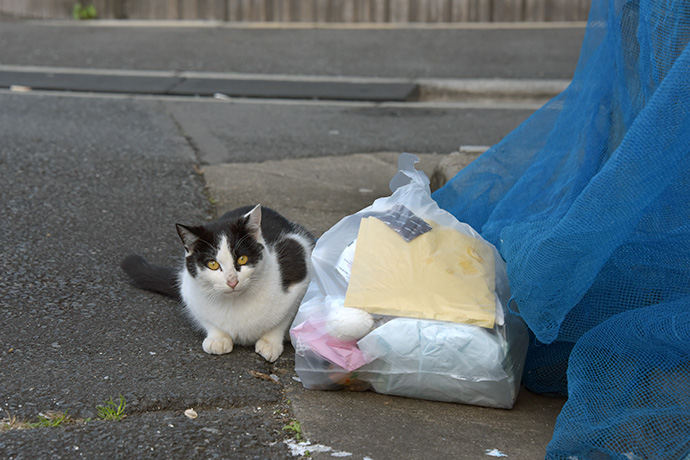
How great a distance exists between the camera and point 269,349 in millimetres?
2617

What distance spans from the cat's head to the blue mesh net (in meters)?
0.84

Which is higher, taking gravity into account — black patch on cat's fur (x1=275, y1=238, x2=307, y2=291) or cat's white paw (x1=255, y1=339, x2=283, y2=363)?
black patch on cat's fur (x1=275, y1=238, x2=307, y2=291)

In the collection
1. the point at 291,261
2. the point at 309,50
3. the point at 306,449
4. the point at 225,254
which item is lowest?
the point at 306,449

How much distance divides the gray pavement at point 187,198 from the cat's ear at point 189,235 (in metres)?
0.36

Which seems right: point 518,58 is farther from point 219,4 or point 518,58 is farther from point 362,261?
point 362,261

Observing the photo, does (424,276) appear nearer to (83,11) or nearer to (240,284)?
(240,284)

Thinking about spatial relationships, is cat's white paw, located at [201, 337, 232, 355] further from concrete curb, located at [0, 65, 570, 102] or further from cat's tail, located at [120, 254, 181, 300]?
concrete curb, located at [0, 65, 570, 102]

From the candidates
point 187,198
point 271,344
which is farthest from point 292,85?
point 271,344

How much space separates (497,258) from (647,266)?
0.53 m

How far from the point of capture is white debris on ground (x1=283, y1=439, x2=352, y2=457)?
6.65ft

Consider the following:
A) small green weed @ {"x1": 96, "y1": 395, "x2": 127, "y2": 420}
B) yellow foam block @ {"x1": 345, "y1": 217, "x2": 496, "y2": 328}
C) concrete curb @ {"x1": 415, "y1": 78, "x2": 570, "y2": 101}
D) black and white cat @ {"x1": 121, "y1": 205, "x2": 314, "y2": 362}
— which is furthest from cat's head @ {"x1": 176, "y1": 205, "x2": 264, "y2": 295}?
concrete curb @ {"x1": 415, "y1": 78, "x2": 570, "y2": 101}

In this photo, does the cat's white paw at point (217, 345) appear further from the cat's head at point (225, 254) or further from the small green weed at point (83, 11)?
the small green weed at point (83, 11)

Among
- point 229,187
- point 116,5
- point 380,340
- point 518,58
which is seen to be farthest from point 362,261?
point 116,5

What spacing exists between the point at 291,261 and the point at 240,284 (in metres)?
0.36
